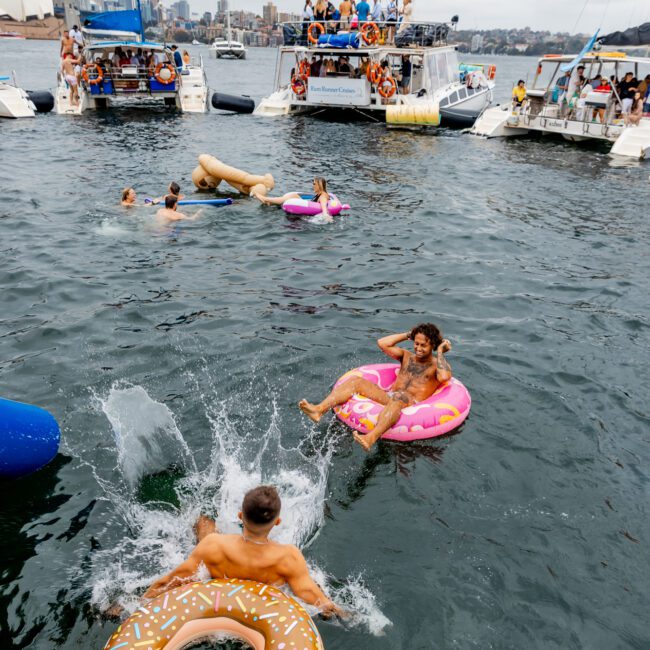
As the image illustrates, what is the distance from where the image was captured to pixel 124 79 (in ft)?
83.6

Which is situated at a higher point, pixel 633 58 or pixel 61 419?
pixel 633 58

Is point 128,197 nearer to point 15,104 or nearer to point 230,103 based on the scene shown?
point 15,104

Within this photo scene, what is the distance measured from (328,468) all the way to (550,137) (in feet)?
70.0

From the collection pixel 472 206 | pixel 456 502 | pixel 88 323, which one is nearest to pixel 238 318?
pixel 88 323

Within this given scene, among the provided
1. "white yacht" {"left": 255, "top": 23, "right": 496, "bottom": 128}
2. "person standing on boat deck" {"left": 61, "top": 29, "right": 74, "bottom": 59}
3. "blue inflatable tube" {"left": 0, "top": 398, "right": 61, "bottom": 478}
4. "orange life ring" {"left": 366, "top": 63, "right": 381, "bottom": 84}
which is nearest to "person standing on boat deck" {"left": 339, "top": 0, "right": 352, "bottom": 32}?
"white yacht" {"left": 255, "top": 23, "right": 496, "bottom": 128}

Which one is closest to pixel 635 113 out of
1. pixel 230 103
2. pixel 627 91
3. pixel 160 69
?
pixel 627 91

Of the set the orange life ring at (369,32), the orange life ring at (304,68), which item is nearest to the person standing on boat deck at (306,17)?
the orange life ring at (304,68)

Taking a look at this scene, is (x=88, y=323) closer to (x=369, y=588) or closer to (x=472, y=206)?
(x=369, y=588)

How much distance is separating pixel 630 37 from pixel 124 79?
19.9 m

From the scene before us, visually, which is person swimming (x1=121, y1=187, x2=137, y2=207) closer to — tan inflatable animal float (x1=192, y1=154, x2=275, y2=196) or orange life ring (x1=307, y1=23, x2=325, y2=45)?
tan inflatable animal float (x1=192, y1=154, x2=275, y2=196)

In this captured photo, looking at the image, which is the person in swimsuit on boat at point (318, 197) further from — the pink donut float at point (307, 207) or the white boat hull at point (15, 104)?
the white boat hull at point (15, 104)

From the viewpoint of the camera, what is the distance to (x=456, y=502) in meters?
5.48

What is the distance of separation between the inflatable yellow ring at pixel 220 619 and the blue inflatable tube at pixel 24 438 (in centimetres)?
217

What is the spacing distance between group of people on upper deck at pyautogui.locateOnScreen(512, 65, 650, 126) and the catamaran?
48.5 ft
